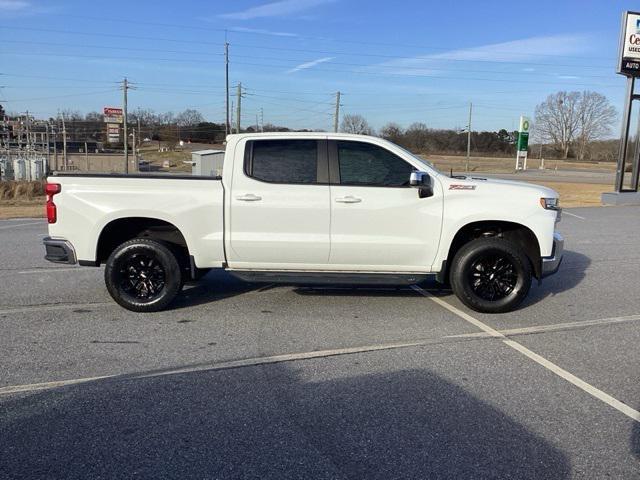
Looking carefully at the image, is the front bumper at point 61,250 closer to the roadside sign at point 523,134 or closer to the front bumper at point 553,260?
the front bumper at point 553,260

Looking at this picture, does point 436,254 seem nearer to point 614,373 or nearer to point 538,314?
point 538,314

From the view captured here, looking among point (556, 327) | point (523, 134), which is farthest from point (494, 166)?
point (556, 327)

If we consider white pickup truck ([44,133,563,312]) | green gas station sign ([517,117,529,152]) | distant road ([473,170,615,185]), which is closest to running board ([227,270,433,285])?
white pickup truck ([44,133,563,312])

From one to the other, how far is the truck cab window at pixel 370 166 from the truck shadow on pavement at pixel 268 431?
235 centimetres

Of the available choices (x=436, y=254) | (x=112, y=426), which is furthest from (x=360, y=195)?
(x=112, y=426)

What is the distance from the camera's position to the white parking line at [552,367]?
388 centimetres

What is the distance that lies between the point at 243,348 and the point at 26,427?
1885 millimetres

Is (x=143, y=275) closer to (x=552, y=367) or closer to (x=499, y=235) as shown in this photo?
(x=499, y=235)

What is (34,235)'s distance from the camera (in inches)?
477

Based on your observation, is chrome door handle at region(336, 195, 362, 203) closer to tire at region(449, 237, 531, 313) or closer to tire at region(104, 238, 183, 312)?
tire at region(449, 237, 531, 313)

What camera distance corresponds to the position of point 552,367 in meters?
4.64

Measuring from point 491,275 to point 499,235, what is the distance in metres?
0.55

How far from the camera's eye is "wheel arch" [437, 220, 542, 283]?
617cm

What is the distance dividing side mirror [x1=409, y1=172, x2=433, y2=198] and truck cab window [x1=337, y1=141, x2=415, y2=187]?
0.19 meters
